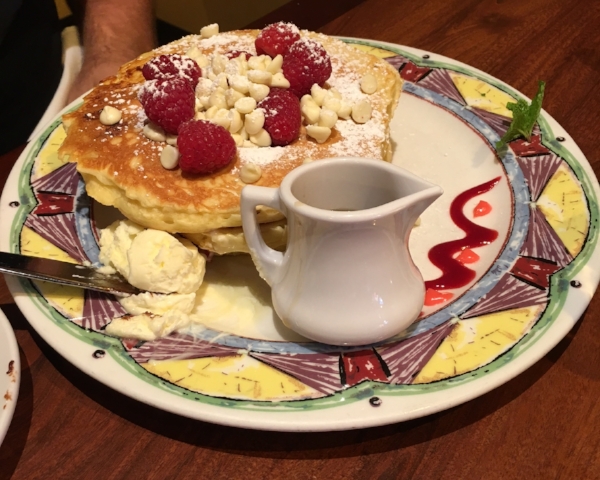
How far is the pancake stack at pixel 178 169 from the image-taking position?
3.74 feet

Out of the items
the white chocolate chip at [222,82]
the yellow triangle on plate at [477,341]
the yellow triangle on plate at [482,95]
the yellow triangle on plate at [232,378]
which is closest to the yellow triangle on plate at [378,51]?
the yellow triangle on plate at [482,95]

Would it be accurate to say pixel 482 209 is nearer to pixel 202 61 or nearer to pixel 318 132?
pixel 318 132

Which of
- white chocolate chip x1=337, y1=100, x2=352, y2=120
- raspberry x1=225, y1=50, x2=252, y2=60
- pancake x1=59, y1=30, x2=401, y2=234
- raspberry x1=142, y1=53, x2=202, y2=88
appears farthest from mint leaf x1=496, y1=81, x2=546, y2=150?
raspberry x1=142, y1=53, x2=202, y2=88

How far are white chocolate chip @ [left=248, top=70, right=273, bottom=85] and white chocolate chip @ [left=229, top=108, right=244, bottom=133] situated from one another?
0.09 metres

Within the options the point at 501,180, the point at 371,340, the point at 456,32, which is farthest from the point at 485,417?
the point at 456,32

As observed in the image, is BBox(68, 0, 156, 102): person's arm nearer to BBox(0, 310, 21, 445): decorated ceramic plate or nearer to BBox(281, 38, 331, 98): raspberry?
BBox(281, 38, 331, 98): raspberry

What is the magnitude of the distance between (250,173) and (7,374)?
572 mm

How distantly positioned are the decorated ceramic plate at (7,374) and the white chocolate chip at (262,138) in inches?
24.0

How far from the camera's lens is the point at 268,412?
91 centimetres

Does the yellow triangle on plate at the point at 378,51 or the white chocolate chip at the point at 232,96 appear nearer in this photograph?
the white chocolate chip at the point at 232,96

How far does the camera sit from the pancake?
114 cm

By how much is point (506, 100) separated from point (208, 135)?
928 mm

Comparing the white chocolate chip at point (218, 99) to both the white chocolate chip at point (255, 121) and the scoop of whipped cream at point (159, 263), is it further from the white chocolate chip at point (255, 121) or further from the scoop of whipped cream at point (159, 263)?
the scoop of whipped cream at point (159, 263)

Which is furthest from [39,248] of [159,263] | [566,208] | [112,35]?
[112,35]
